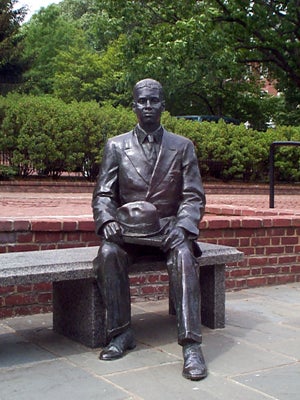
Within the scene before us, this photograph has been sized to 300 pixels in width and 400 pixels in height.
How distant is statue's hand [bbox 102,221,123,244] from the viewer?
14.1 feet

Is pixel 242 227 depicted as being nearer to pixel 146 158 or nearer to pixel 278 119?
pixel 146 158

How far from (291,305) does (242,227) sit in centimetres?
101

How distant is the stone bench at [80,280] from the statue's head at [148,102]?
98cm

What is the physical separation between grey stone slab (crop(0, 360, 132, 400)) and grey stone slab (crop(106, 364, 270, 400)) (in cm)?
11

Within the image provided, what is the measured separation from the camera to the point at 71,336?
4797 mm

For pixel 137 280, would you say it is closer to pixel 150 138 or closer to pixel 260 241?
pixel 260 241

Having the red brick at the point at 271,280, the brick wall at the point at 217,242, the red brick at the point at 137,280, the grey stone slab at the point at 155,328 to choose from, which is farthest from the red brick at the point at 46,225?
the red brick at the point at 271,280

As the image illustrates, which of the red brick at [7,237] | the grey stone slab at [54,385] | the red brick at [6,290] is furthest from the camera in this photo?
the red brick at [7,237]

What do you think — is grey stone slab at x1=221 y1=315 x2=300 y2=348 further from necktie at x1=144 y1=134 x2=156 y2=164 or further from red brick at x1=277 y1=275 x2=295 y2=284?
red brick at x1=277 y1=275 x2=295 y2=284

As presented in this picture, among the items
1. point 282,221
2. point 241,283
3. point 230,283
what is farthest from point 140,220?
point 282,221

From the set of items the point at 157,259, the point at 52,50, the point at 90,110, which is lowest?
the point at 157,259

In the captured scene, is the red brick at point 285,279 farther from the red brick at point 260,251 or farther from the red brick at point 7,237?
the red brick at point 7,237

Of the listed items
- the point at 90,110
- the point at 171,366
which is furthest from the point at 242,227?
the point at 90,110

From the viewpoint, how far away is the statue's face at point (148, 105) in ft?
14.8
